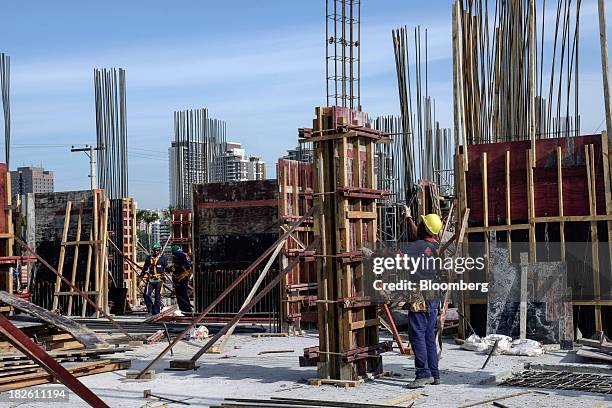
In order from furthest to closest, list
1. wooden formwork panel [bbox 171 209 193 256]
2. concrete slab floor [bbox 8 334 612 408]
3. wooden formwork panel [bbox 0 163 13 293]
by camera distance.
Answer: wooden formwork panel [bbox 171 209 193 256] → wooden formwork panel [bbox 0 163 13 293] → concrete slab floor [bbox 8 334 612 408]

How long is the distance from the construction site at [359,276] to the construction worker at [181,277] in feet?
0.17

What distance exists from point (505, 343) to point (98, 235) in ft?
36.6

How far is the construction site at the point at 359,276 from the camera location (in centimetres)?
1017

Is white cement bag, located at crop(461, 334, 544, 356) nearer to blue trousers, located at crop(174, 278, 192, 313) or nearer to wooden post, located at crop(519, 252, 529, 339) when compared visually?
wooden post, located at crop(519, 252, 529, 339)

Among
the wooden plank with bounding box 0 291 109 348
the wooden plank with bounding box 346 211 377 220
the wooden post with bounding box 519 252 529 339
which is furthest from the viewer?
the wooden post with bounding box 519 252 529 339

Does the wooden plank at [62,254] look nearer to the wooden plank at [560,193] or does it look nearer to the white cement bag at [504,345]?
the white cement bag at [504,345]

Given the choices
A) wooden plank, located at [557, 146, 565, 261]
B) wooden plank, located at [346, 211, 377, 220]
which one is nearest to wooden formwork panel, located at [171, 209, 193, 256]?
wooden plank, located at [557, 146, 565, 261]

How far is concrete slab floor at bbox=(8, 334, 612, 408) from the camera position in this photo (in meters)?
9.25

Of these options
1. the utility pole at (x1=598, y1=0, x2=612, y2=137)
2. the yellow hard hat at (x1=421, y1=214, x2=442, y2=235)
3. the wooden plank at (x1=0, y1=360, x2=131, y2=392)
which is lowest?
the wooden plank at (x1=0, y1=360, x2=131, y2=392)

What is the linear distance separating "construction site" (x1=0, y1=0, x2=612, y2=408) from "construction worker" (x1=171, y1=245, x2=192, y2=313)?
5cm

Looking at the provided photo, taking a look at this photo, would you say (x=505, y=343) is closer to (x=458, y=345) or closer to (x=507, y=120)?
(x=458, y=345)

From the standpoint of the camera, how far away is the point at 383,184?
29547 mm

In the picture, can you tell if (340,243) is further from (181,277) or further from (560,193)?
(181,277)

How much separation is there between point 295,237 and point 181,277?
4425 mm
